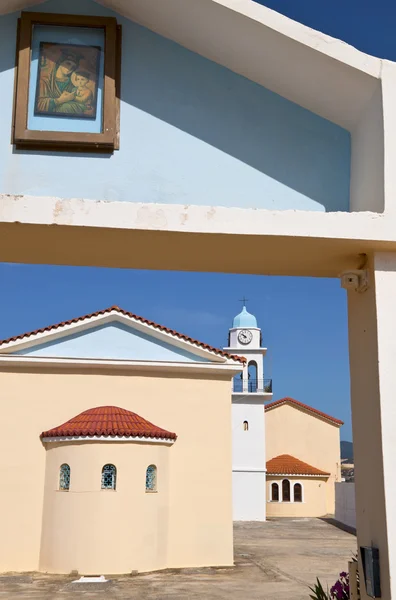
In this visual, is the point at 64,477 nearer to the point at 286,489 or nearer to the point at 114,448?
the point at 114,448

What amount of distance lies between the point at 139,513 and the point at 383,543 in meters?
11.9

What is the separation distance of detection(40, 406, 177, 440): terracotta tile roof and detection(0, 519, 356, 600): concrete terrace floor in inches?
114

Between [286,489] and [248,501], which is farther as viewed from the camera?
[286,489]

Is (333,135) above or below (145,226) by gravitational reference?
above

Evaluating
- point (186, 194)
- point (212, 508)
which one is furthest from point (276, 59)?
point (212, 508)

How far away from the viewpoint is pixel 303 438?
137ft

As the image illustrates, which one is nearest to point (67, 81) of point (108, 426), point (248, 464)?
point (108, 426)

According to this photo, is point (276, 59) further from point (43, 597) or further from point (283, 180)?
point (43, 597)

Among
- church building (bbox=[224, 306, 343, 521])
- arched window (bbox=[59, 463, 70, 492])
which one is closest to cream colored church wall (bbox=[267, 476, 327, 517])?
church building (bbox=[224, 306, 343, 521])

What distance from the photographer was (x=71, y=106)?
4531mm

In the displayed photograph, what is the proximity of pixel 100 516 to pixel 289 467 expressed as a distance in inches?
937

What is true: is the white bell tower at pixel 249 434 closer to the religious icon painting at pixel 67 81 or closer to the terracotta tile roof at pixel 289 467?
the terracotta tile roof at pixel 289 467

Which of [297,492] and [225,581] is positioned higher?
[297,492]

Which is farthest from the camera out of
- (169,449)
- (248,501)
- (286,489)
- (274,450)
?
(274,450)
